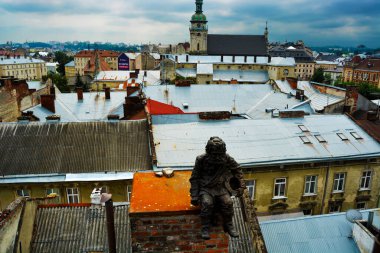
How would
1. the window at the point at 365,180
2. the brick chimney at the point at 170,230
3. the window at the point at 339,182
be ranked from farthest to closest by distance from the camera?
the window at the point at 365,180 < the window at the point at 339,182 < the brick chimney at the point at 170,230

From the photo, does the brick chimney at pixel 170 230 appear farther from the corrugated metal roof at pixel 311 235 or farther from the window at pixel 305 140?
the window at pixel 305 140

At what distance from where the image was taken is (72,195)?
1764 centimetres

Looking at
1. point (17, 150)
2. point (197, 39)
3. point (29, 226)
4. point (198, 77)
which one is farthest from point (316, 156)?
point (197, 39)

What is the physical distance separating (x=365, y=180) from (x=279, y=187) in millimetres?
5731

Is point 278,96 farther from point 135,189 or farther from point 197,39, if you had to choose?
point 197,39

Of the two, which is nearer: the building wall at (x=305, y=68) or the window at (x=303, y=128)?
the window at (x=303, y=128)

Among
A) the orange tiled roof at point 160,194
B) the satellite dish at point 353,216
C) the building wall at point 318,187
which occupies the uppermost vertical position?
the orange tiled roof at point 160,194

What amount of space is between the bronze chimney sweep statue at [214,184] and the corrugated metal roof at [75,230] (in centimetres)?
690

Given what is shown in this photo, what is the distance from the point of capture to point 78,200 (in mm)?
17672

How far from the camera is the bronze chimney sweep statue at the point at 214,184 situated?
4.98 meters

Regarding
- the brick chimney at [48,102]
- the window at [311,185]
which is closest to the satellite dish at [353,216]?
the window at [311,185]

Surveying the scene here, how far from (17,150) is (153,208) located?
1649 centimetres

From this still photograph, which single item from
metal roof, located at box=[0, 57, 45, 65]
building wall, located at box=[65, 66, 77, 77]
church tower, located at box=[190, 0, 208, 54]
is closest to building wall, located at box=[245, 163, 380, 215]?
church tower, located at box=[190, 0, 208, 54]

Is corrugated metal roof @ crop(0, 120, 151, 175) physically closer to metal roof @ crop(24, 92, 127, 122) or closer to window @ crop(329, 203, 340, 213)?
metal roof @ crop(24, 92, 127, 122)
